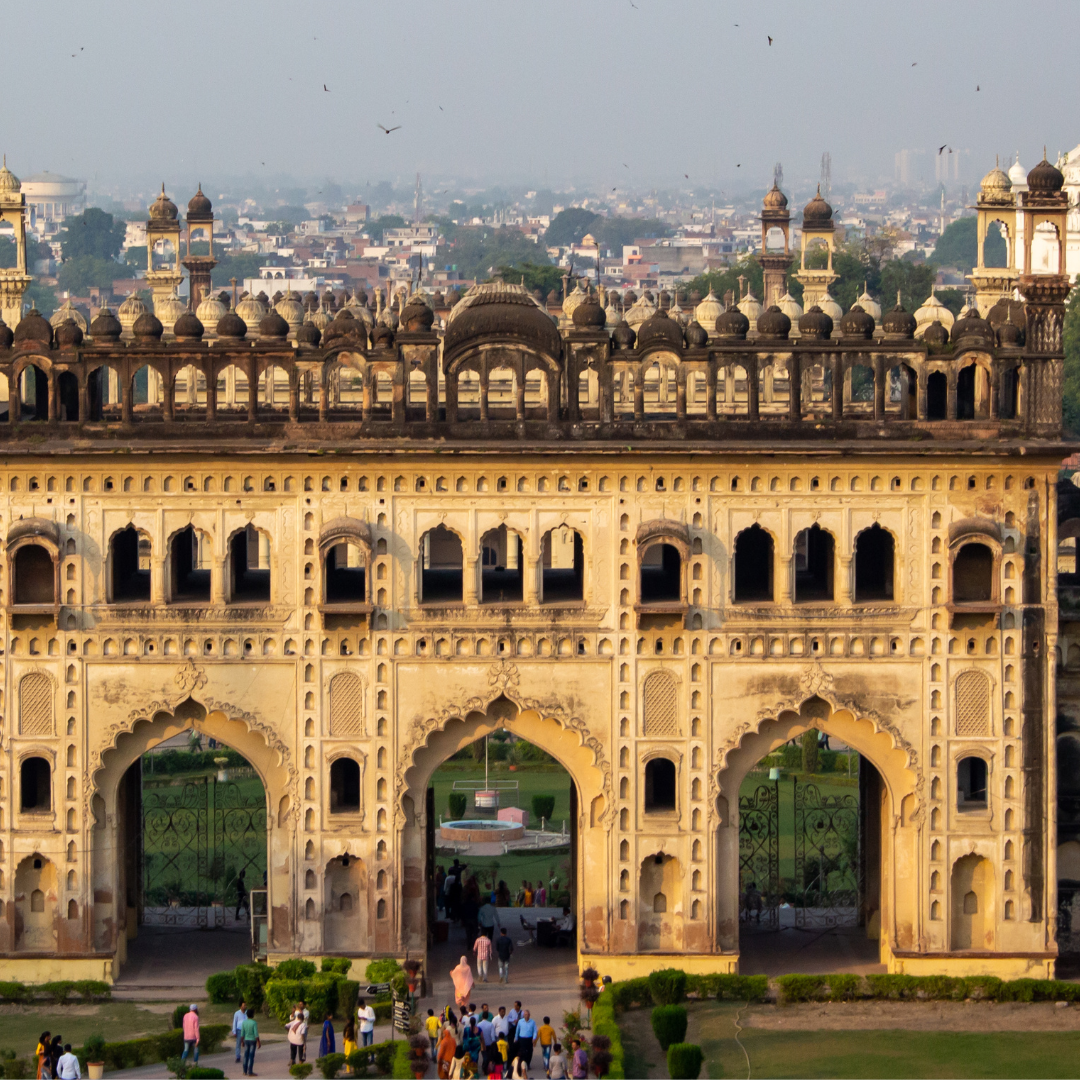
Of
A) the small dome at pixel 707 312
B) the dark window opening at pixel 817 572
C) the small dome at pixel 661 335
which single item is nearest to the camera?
the small dome at pixel 661 335

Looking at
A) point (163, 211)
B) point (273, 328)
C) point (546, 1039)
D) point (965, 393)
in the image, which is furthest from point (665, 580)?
point (163, 211)

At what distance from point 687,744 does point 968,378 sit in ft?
19.2

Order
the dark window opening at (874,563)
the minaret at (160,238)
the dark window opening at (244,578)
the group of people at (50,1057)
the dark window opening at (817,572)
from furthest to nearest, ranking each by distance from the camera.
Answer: the minaret at (160,238) < the dark window opening at (874,563) < the dark window opening at (817,572) < the dark window opening at (244,578) < the group of people at (50,1057)

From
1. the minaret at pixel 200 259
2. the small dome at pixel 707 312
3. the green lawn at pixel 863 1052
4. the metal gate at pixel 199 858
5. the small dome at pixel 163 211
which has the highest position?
the small dome at pixel 163 211

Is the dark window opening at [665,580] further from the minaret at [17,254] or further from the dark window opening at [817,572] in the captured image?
the minaret at [17,254]

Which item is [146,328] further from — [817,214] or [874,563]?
[817,214]

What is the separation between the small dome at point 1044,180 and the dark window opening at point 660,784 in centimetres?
868

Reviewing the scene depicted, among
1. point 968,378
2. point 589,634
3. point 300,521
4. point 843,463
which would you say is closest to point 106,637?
point 300,521

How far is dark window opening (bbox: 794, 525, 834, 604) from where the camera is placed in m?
31.3

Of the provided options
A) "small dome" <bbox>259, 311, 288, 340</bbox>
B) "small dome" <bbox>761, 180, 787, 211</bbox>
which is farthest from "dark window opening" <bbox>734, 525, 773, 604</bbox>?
"small dome" <bbox>761, 180, 787, 211</bbox>

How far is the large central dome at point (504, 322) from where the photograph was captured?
30.3m

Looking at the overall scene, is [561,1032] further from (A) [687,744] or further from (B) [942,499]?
(B) [942,499]

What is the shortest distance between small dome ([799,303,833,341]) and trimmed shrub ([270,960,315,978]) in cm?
965

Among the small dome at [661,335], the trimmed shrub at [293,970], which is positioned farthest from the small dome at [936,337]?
the trimmed shrub at [293,970]
